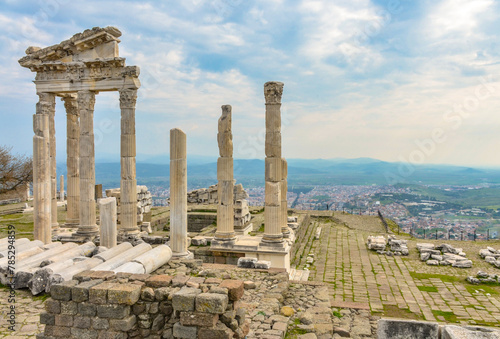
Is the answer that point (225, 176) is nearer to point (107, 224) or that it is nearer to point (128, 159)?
point (128, 159)

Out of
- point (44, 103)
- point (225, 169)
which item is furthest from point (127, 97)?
point (225, 169)

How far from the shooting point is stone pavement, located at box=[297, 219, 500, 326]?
11.1 meters

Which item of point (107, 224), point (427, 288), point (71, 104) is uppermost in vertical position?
point (71, 104)

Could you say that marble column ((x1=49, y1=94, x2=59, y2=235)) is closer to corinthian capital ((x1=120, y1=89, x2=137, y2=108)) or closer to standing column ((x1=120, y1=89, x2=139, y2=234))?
corinthian capital ((x1=120, y1=89, x2=137, y2=108))

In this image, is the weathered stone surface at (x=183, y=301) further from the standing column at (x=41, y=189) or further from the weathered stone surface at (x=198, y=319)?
the standing column at (x=41, y=189)

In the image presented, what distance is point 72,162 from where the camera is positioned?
19.4 metres

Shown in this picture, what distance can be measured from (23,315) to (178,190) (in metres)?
5.63

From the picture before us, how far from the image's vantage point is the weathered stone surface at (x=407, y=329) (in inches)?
218

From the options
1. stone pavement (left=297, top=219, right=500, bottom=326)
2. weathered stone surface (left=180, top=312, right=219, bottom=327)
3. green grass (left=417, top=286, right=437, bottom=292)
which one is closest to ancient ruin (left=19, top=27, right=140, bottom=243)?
stone pavement (left=297, top=219, right=500, bottom=326)

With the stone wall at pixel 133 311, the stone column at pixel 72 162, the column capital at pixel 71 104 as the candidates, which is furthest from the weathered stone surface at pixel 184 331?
the column capital at pixel 71 104

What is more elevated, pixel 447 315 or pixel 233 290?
pixel 233 290

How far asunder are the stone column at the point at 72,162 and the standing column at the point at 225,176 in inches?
337

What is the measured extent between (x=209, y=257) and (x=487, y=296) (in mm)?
10116

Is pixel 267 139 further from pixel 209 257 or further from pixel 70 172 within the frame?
pixel 70 172
